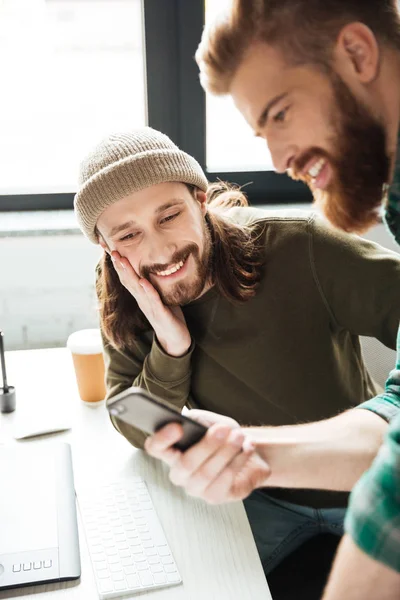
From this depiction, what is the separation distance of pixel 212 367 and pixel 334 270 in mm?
327

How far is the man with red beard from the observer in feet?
2.63

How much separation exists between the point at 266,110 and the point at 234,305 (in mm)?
533

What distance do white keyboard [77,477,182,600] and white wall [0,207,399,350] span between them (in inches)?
35.4

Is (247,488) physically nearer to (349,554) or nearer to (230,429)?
(230,429)

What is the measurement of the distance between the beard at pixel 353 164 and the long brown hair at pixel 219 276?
34cm

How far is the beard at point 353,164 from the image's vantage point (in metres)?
0.82

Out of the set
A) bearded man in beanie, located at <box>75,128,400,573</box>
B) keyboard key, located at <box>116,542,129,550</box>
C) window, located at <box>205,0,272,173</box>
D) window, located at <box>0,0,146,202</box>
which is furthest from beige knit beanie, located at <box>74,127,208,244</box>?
window, located at <box>205,0,272,173</box>

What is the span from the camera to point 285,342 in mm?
1340

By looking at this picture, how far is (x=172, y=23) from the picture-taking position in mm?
1969

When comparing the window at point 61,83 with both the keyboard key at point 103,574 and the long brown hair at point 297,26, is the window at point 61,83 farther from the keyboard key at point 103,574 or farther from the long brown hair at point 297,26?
the keyboard key at point 103,574

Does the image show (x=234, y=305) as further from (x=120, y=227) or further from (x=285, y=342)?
(x=120, y=227)

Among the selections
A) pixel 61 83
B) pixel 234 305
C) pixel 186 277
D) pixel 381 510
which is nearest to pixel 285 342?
pixel 234 305

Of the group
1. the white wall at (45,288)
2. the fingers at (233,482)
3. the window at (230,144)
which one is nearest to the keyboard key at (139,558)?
the fingers at (233,482)

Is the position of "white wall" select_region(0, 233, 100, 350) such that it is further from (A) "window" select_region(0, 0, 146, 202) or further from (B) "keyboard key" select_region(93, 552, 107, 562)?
(B) "keyboard key" select_region(93, 552, 107, 562)
